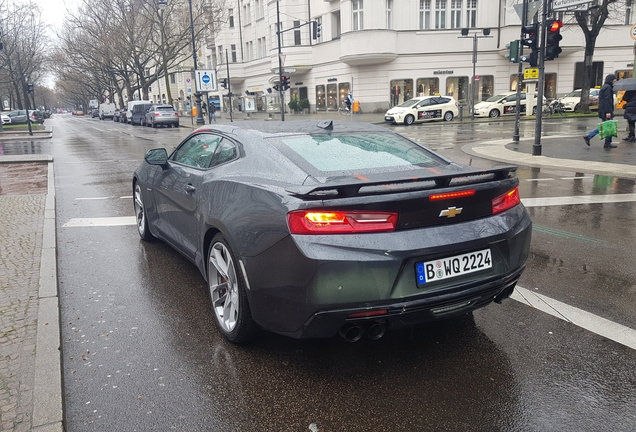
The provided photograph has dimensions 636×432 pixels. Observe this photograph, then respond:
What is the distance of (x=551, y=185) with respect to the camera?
33.4ft

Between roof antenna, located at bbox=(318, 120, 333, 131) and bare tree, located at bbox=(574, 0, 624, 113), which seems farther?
bare tree, located at bbox=(574, 0, 624, 113)

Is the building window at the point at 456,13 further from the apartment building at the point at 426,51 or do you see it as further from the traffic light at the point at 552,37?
the traffic light at the point at 552,37

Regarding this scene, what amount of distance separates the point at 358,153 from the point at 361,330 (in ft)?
4.69

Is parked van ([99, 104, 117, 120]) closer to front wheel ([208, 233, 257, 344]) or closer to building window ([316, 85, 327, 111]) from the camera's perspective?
building window ([316, 85, 327, 111])

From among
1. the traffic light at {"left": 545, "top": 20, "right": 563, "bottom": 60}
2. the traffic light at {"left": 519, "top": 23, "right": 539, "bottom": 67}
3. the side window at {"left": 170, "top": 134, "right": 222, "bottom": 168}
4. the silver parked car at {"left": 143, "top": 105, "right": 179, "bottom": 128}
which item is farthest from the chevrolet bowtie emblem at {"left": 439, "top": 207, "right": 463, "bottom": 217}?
the silver parked car at {"left": 143, "top": 105, "right": 179, "bottom": 128}

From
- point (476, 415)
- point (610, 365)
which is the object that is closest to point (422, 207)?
point (476, 415)

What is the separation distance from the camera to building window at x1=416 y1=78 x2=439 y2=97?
4259cm

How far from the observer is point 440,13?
41.9 meters

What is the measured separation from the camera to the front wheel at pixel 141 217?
621 cm

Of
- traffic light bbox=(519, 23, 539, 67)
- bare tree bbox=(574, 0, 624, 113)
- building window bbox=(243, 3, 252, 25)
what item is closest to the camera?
traffic light bbox=(519, 23, 539, 67)

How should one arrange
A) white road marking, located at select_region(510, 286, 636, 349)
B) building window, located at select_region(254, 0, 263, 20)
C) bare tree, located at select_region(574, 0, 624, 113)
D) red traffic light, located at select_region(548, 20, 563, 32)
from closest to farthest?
white road marking, located at select_region(510, 286, 636, 349), red traffic light, located at select_region(548, 20, 563, 32), bare tree, located at select_region(574, 0, 624, 113), building window, located at select_region(254, 0, 263, 20)

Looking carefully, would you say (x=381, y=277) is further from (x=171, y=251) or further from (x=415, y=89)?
(x=415, y=89)

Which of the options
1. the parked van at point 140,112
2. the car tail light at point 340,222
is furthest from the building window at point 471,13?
the car tail light at point 340,222

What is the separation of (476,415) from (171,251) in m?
4.06
